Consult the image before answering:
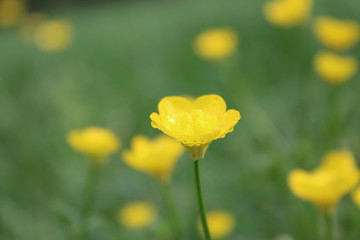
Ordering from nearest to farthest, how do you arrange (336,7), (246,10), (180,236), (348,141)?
(180,236) → (348,141) → (336,7) → (246,10)

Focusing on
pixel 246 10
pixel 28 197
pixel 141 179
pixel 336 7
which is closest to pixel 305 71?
pixel 141 179

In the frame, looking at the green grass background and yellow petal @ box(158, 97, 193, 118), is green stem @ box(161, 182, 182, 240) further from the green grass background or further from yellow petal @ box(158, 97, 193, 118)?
yellow petal @ box(158, 97, 193, 118)

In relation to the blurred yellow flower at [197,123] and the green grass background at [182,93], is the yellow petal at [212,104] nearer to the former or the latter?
the blurred yellow flower at [197,123]

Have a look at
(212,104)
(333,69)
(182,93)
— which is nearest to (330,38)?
(333,69)

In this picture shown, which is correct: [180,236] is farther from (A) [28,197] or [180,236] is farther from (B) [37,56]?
(B) [37,56]

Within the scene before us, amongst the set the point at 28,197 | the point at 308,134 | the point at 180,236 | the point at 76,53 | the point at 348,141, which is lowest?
the point at 348,141

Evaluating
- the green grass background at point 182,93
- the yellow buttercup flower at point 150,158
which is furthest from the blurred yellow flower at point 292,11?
the yellow buttercup flower at point 150,158

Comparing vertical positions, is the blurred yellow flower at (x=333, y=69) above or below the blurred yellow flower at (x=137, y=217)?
below
